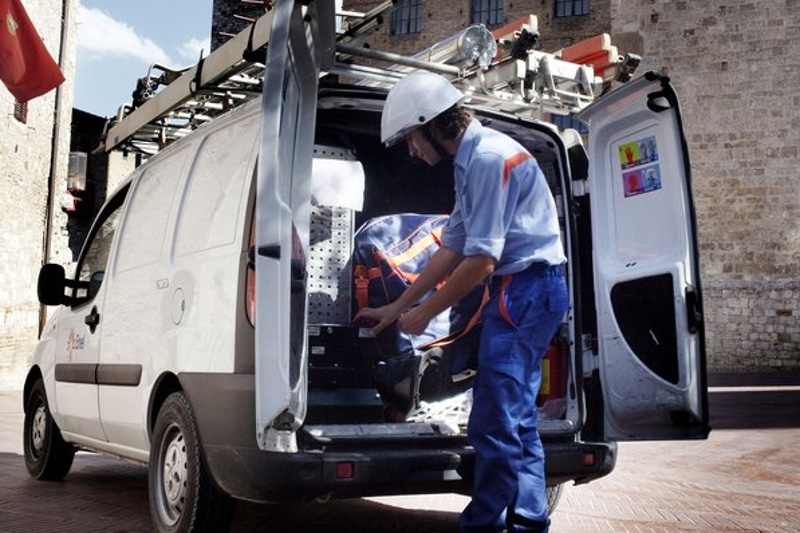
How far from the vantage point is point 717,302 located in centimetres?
2442

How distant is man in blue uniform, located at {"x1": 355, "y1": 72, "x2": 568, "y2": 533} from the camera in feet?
11.6

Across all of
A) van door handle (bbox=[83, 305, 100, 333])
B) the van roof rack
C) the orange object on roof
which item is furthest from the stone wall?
van door handle (bbox=[83, 305, 100, 333])

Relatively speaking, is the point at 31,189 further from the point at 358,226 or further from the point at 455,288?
the point at 455,288

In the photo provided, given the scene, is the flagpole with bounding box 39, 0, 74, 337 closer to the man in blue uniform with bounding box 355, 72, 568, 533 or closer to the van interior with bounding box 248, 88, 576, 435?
the van interior with bounding box 248, 88, 576, 435

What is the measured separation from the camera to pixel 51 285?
5.60 m

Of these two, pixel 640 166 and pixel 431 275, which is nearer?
pixel 431 275

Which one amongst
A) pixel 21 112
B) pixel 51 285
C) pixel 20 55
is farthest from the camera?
pixel 21 112

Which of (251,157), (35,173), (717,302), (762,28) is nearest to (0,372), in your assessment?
(35,173)

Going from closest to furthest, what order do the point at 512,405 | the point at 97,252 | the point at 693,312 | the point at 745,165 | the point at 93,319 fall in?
the point at 512,405
the point at 693,312
the point at 93,319
the point at 97,252
the point at 745,165

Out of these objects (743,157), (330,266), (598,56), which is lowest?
(330,266)

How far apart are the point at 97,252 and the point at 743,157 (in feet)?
71.1

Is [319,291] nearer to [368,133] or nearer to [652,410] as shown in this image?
[368,133]

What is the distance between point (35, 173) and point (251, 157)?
16.7 metres

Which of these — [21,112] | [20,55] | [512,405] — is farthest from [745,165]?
[512,405]
